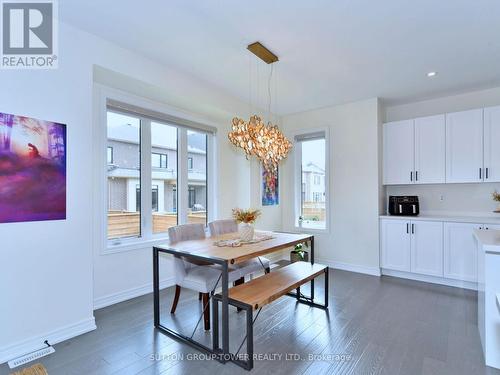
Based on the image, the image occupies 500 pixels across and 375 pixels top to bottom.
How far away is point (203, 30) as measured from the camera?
2.53 metres

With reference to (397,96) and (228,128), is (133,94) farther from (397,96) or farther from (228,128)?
(397,96)

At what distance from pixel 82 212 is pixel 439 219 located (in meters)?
4.38

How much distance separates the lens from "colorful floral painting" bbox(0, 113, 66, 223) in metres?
2.12

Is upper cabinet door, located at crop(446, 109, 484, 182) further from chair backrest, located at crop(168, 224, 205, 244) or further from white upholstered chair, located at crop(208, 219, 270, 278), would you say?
chair backrest, located at crop(168, 224, 205, 244)

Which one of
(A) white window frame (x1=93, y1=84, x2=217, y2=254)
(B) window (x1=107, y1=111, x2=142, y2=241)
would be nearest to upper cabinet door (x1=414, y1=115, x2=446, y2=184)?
(A) white window frame (x1=93, y1=84, x2=217, y2=254)

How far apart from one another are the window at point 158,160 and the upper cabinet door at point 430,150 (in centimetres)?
379

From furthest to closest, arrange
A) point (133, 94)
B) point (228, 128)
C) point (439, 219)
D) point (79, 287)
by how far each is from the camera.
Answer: point (228, 128) < point (439, 219) < point (133, 94) < point (79, 287)

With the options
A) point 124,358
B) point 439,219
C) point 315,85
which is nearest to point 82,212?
point 124,358

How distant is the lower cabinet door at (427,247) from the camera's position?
382 cm

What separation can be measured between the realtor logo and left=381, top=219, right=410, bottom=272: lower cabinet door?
4576 millimetres

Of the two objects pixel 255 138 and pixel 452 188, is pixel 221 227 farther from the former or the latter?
pixel 452 188

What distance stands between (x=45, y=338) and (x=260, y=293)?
1.84m

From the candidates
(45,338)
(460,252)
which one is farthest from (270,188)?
(45,338)

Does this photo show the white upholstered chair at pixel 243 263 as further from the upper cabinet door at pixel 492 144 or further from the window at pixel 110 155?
the upper cabinet door at pixel 492 144
